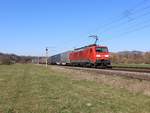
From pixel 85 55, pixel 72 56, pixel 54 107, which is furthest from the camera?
pixel 72 56

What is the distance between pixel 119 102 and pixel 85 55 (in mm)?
38276

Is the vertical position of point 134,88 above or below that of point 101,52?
below

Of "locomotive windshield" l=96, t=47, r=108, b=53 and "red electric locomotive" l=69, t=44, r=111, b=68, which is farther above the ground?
"locomotive windshield" l=96, t=47, r=108, b=53

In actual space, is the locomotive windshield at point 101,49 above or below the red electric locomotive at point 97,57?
above

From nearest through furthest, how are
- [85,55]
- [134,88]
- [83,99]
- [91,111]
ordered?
1. [91,111]
2. [83,99]
3. [134,88]
4. [85,55]

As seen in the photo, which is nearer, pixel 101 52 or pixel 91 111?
pixel 91 111

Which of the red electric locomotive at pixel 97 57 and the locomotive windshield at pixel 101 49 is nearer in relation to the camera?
the red electric locomotive at pixel 97 57

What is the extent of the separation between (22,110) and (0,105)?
1.41 meters

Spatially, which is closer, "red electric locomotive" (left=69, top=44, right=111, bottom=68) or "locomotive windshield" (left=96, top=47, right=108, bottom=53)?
"red electric locomotive" (left=69, top=44, right=111, bottom=68)

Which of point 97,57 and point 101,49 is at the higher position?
point 101,49

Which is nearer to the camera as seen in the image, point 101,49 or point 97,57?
point 97,57

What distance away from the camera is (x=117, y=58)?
115188 millimetres

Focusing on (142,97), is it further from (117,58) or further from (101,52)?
(117,58)

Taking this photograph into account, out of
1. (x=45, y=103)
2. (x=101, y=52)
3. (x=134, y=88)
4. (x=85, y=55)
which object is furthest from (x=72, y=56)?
(x=45, y=103)
